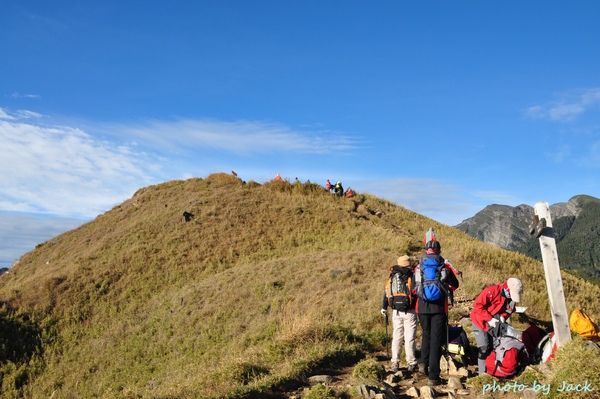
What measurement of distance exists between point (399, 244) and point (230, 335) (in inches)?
429

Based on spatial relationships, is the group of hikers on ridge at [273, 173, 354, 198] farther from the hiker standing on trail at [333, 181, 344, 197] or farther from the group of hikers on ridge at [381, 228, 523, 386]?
the group of hikers on ridge at [381, 228, 523, 386]

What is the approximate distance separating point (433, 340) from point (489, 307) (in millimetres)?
1026

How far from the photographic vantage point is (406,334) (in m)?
7.29

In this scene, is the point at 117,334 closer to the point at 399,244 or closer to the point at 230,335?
the point at 230,335

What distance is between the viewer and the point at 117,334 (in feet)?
59.7

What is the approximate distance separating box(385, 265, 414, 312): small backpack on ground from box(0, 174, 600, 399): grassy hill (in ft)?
5.73

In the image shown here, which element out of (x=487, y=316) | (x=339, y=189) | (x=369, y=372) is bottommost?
(x=369, y=372)

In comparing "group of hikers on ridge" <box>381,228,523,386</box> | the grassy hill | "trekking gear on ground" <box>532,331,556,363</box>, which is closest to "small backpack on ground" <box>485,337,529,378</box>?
"group of hikers on ridge" <box>381,228,523,386</box>

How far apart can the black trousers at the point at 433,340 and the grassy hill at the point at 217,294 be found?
6.34ft

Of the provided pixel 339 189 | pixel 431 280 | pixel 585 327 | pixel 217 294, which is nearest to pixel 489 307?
pixel 431 280

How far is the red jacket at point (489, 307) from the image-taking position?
21.2 ft

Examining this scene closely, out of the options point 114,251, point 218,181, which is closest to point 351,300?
point 114,251

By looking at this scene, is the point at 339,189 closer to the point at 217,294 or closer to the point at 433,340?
the point at 217,294

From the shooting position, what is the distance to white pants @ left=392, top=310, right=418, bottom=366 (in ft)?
23.4
